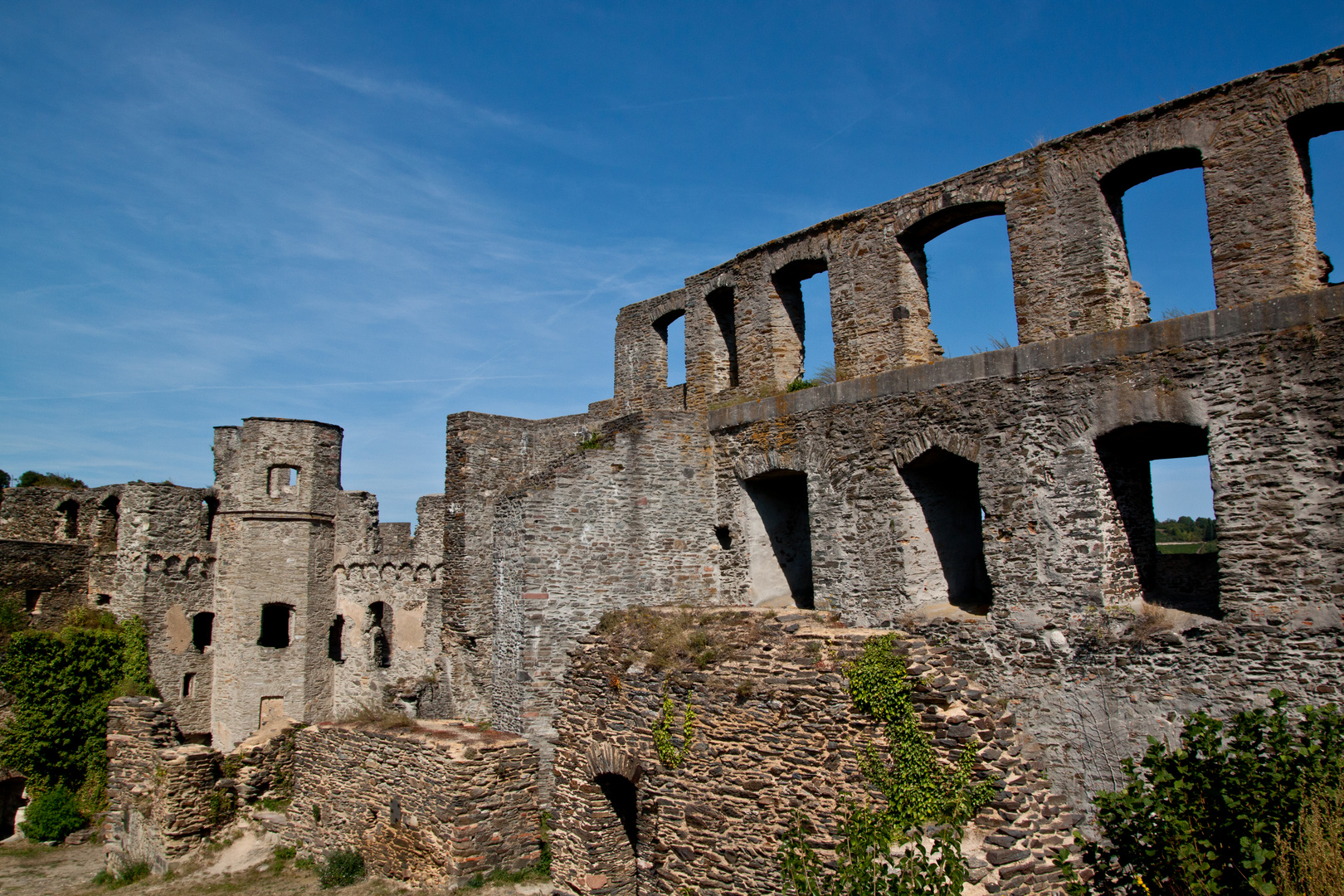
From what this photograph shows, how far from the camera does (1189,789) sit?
6.50 metres

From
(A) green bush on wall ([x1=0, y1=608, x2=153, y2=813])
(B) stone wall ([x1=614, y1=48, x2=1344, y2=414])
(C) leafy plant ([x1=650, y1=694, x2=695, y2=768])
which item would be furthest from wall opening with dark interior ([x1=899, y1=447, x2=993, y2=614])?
(A) green bush on wall ([x1=0, y1=608, x2=153, y2=813])

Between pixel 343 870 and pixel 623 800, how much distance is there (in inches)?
193

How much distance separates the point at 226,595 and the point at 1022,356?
24.4 meters

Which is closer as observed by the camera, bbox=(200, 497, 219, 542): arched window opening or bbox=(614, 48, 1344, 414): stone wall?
bbox=(614, 48, 1344, 414): stone wall

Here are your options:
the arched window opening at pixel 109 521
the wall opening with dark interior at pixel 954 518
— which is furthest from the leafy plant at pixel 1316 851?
the arched window opening at pixel 109 521

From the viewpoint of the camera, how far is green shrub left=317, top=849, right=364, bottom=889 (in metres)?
12.9

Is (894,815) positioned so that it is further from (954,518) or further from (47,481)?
(47,481)

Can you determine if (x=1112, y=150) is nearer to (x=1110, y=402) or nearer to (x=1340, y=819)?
(x=1110, y=402)

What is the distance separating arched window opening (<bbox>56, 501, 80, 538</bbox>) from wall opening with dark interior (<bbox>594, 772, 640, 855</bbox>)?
2259 centimetres

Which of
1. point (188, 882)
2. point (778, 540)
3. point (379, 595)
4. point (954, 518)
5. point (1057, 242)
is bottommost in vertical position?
point (188, 882)

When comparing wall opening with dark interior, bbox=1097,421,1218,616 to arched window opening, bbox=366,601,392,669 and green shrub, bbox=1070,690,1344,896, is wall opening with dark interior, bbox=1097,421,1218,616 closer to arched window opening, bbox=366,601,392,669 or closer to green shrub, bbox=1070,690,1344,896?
green shrub, bbox=1070,690,1344,896

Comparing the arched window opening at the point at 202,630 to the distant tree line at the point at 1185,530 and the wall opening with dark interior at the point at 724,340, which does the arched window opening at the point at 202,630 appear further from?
the distant tree line at the point at 1185,530

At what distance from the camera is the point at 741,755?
29.5 feet

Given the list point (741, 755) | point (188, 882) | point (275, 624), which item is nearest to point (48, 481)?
point (275, 624)
